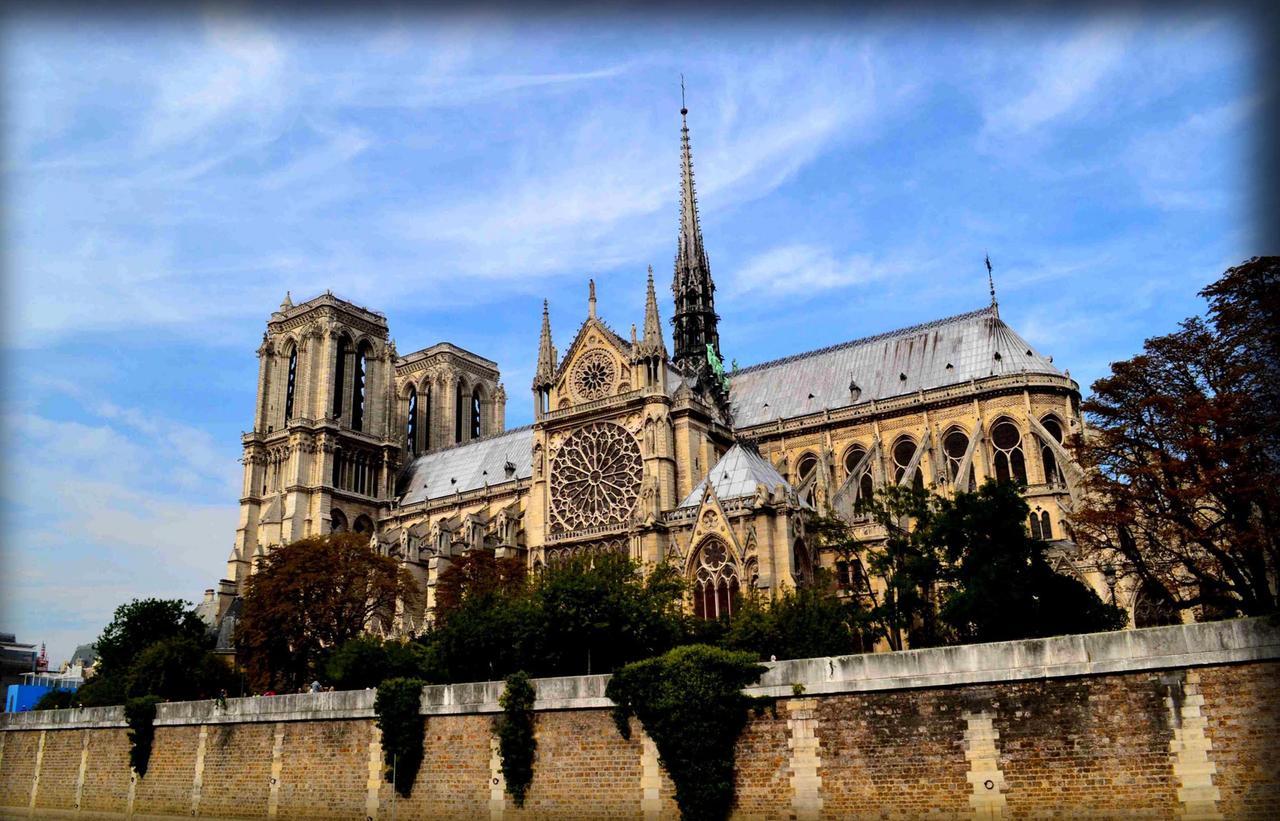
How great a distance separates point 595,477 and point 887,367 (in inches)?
636

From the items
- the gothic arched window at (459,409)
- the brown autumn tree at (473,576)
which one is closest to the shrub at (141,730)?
the brown autumn tree at (473,576)

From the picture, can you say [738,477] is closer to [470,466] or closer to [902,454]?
[902,454]

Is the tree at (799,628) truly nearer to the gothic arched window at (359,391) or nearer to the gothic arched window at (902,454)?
the gothic arched window at (902,454)

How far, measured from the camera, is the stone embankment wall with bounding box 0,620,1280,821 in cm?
1838

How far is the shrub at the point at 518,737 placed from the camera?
84.0 feet

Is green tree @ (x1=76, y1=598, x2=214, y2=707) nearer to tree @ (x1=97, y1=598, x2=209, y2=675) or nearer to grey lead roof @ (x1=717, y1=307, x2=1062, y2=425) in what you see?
tree @ (x1=97, y1=598, x2=209, y2=675)

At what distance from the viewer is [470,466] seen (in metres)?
70.9

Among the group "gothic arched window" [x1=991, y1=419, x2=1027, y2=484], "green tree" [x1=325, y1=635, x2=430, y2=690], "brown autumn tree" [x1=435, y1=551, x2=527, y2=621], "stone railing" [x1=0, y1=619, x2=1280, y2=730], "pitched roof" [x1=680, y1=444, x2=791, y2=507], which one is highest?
"gothic arched window" [x1=991, y1=419, x2=1027, y2=484]

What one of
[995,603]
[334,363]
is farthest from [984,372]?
[334,363]

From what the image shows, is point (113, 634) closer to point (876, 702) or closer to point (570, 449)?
point (570, 449)

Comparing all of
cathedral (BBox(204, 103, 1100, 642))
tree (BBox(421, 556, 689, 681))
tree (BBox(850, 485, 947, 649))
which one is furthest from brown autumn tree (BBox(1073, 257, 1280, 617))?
tree (BBox(421, 556, 689, 681))

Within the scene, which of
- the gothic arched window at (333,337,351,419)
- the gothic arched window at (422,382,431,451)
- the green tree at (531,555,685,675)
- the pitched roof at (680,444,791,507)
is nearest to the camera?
the green tree at (531,555,685,675)

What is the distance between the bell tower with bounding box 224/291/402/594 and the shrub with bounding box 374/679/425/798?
129 feet

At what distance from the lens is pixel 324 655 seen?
44.6m
